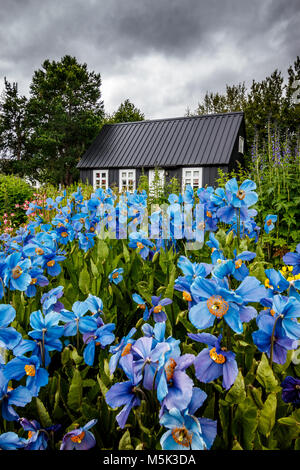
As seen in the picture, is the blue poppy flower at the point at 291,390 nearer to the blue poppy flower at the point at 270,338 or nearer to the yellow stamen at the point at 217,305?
the blue poppy flower at the point at 270,338

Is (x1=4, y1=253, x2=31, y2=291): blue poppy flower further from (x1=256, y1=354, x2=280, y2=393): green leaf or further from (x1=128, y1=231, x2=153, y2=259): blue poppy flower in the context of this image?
(x1=256, y1=354, x2=280, y2=393): green leaf

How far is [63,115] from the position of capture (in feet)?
77.5

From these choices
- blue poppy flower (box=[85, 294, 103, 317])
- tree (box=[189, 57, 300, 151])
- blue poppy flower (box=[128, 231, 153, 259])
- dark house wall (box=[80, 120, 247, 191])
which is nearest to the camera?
blue poppy flower (box=[85, 294, 103, 317])

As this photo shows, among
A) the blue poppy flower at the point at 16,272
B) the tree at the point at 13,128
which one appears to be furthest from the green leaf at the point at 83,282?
the tree at the point at 13,128

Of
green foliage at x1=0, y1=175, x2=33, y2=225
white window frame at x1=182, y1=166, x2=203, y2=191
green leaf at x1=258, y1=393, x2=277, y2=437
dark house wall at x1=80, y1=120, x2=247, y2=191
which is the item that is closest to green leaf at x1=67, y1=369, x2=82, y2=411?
green leaf at x1=258, y1=393, x2=277, y2=437

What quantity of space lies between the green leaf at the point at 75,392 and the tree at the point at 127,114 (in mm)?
32698

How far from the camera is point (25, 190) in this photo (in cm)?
961

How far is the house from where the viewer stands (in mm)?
14242

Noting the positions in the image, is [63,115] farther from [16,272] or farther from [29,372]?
[29,372]

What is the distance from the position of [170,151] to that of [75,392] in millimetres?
15096

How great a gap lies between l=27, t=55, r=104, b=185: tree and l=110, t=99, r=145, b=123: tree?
4.89 m

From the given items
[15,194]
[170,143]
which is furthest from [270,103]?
[15,194]

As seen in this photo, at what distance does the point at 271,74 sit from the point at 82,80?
15.9m

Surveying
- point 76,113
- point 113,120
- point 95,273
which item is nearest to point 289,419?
point 95,273
